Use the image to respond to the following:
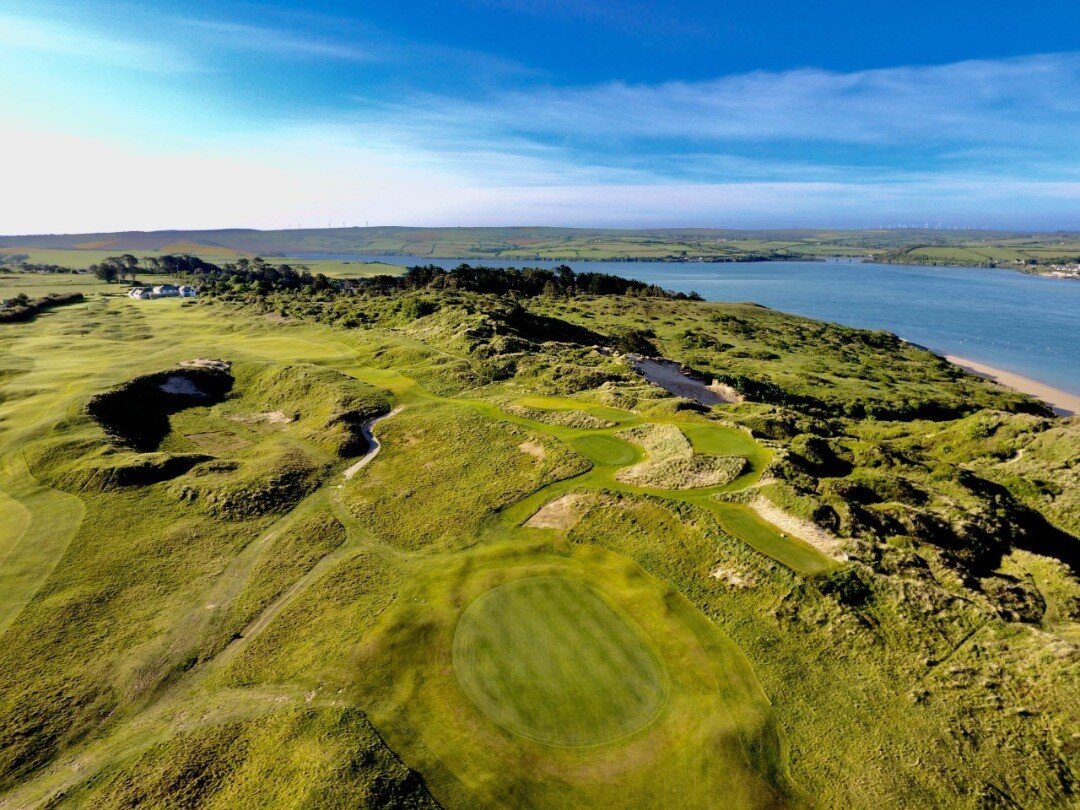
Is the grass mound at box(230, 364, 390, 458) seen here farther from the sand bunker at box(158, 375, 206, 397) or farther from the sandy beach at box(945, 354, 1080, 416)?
the sandy beach at box(945, 354, 1080, 416)

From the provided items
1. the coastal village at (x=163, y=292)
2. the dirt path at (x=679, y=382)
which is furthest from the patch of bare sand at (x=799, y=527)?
the coastal village at (x=163, y=292)

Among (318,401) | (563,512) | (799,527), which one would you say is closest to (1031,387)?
(799,527)

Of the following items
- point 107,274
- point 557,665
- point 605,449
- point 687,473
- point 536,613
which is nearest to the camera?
point 557,665

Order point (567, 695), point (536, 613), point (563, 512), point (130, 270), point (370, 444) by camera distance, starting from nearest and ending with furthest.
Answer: point (567, 695)
point (536, 613)
point (563, 512)
point (370, 444)
point (130, 270)

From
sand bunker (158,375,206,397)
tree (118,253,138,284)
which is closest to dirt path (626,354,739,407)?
sand bunker (158,375,206,397)

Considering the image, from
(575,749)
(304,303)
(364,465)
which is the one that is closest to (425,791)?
(575,749)

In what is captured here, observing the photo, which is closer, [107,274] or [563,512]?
[563,512]

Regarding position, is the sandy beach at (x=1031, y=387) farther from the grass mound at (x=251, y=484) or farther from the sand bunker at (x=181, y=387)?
the sand bunker at (x=181, y=387)

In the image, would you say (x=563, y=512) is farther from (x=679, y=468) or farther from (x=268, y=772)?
(x=268, y=772)
